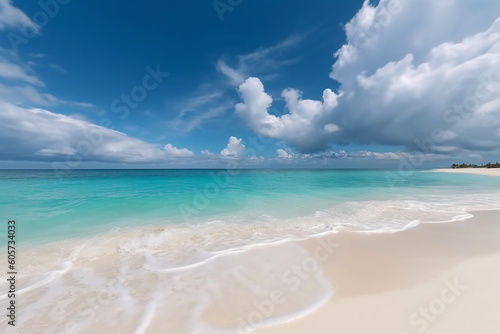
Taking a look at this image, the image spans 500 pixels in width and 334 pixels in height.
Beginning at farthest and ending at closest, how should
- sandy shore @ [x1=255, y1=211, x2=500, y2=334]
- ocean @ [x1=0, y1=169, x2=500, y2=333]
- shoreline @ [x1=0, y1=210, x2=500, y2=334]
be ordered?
1. ocean @ [x1=0, y1=169, x2=500, y2=333]
2. shoreline @ [x1=0, y1=210, x2=500, y2=334]
3. sandy shore @ [x1=255, y1=211, x2=500, y2=334]

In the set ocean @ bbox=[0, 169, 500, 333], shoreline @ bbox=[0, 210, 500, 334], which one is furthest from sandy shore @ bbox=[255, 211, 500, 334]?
ocean @ bbox=[0, 169, 500, 333]

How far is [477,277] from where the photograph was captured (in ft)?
14.0

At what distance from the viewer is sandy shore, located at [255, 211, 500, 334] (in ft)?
10.1

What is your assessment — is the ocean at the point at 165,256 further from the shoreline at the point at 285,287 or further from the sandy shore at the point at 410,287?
the sandy shore at the point at 410,287

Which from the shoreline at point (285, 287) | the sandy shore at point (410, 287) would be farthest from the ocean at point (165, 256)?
the sandy shore at point (410, 287)

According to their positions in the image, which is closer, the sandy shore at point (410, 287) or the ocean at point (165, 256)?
the sandy shore at point (410, 287)

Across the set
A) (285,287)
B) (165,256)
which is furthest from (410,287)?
(165,256)

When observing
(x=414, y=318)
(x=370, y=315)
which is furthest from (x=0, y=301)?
(x=414, y=318)

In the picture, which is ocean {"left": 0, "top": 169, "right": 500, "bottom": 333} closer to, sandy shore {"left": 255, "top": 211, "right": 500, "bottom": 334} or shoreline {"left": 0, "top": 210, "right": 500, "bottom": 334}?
shoreline {"left": 0, "top": 210, "right": 500, "bottom": 334}

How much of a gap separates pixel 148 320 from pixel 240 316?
5.21 feet

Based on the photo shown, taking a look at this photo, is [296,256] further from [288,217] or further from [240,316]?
[288,217]

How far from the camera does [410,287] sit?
4000 mm

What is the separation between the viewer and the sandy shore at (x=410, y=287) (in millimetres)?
3064

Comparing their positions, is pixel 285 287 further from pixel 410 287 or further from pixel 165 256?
pixel 165 256
